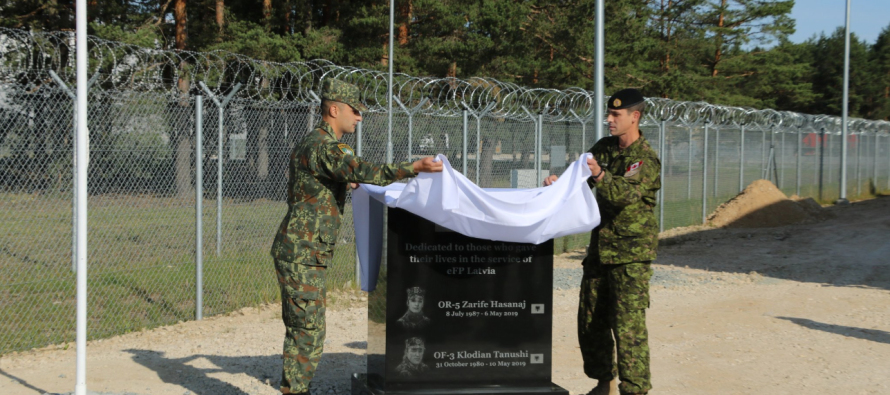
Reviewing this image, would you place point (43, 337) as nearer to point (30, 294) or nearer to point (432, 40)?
point (30, 294)

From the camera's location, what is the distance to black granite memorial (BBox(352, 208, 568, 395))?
4.71 metres

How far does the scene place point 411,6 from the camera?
2375 cm

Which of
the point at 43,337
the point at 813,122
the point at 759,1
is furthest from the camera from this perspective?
the point at 759,1

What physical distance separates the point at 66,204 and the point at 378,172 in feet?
16.3

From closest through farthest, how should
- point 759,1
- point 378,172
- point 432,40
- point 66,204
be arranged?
point 378,172 → point 66,204 → point 432,40 → point 759,1

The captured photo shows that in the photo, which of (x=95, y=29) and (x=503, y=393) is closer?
(x=503, y=393)

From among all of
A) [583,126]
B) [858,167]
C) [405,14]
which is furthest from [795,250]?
[858,167]

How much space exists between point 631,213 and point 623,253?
0.26 meters

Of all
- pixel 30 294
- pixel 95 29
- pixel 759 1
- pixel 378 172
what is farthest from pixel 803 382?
pixel 759 1

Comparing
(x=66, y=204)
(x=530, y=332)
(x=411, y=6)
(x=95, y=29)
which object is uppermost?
(x=411, y=6)

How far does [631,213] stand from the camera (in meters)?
4.89

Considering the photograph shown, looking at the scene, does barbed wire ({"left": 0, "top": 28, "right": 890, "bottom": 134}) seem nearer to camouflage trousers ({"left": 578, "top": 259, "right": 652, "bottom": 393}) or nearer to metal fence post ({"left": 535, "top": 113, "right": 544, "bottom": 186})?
metal fence post ({"left": 535, "top": 113, "right": 544, "bottom": 186})

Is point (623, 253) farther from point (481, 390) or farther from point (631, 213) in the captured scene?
point (481, 390)

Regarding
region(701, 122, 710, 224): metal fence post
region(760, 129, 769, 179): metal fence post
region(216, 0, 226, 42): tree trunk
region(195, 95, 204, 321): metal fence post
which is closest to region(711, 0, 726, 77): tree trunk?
region(760, 129, 769, 179): metal fence post
